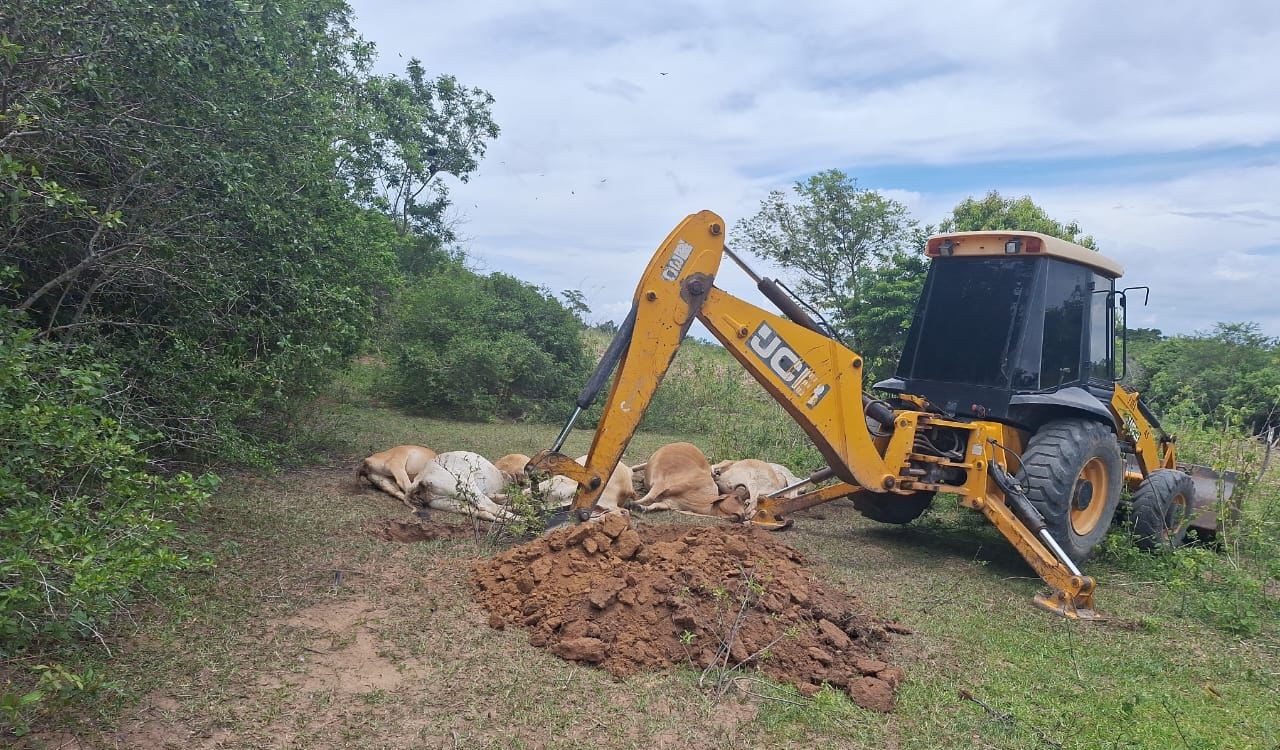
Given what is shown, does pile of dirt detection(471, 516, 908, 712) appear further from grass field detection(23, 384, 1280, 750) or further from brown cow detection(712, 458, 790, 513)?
brown cow detection(712, 458, 790, 513)

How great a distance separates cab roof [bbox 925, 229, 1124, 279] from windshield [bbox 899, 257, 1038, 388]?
0.10 m

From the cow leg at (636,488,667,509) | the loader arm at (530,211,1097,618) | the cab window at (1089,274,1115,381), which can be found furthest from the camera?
the cow leg at (636,488,667,509)

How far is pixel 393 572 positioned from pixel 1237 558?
20.0 ft

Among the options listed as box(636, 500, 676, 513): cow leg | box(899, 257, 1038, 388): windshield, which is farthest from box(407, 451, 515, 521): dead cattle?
box(899, 257, 1038, 388): windshield

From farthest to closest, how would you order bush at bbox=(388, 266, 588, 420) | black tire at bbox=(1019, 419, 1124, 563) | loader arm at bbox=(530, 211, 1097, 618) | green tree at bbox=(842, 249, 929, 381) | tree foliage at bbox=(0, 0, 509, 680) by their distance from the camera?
bush at bbox=(388, 266, 588, 420), green tree at bbox=(842, 249, 929, 381), black tire at bbox=(1019, 419, 1124, 563), loader arm at bbox=(530, 211, 1097, 618), tree foliage at bbox=(0, 0, 509, 680)

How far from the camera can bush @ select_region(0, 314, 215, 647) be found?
2920mm

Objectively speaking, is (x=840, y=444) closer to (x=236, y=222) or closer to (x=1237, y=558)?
(x=1237, y=558)

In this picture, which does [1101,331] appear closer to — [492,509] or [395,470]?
[492,509]

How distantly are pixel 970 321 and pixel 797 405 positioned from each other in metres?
1.79

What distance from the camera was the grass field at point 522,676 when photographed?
Answer: 3502 mm

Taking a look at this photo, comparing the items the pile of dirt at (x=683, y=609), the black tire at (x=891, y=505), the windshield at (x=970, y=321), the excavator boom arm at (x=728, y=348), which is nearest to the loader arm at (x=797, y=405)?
the excavator boom arm at (x=728, y=348)

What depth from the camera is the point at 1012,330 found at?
6.55 m

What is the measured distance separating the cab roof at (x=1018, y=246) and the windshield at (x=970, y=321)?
3.9 inches

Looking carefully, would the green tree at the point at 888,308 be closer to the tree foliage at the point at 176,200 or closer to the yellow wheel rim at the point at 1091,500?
the yellow wheel rim at the point at 1091,500
